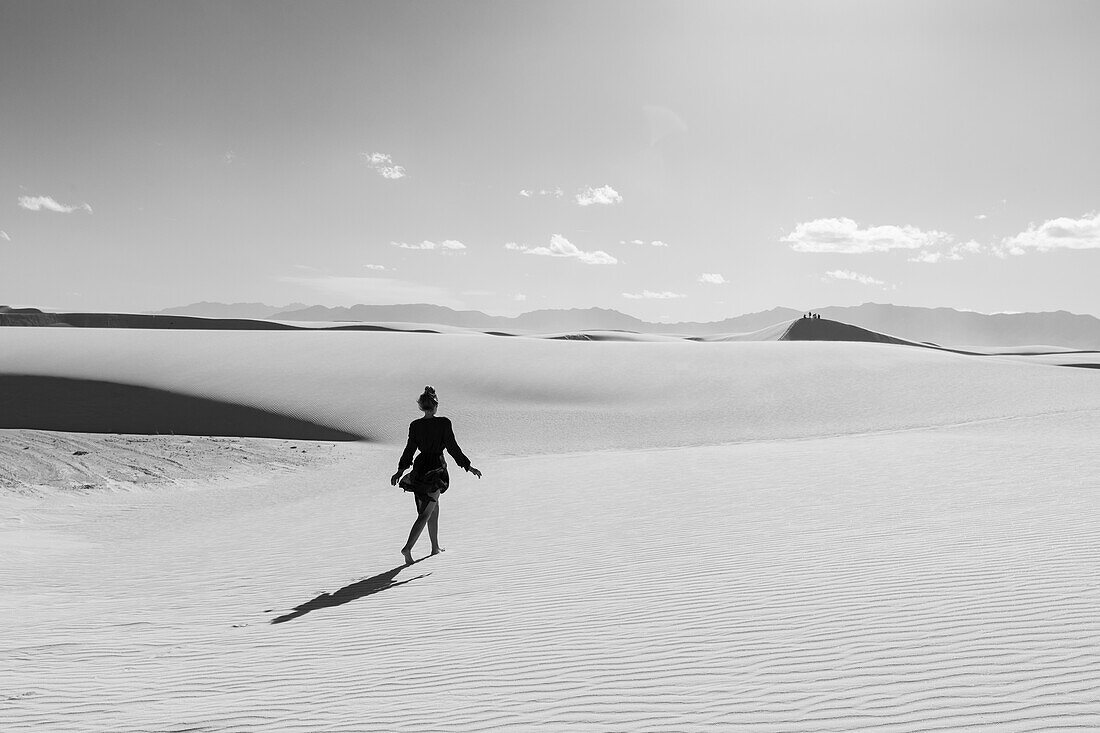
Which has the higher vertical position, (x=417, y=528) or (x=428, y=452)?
(x=428, y=452)

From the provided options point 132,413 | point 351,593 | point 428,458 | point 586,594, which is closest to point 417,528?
point 428,458

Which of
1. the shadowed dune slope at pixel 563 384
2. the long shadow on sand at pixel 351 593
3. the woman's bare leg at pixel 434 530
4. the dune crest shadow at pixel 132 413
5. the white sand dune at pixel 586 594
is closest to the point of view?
the white sand dune at pixel 586 594

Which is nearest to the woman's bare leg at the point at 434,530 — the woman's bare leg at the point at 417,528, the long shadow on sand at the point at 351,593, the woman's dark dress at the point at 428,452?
the woman's bare leg at the point at 417,528

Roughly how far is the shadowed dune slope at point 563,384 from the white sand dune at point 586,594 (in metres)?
5.03

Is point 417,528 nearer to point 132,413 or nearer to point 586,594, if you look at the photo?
point 586,594

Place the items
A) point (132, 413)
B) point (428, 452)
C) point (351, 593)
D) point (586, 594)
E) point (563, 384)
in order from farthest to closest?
point (563, 384)
point (132, 413)
point (428, 452)
point (351, 593)
point (586, 594)

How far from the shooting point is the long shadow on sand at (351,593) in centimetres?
584

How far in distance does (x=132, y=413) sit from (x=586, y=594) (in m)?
20.8

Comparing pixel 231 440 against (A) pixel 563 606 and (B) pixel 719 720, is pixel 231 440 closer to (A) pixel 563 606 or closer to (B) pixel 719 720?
(A) pixel 563 606

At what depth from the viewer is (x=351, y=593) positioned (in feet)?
21.0

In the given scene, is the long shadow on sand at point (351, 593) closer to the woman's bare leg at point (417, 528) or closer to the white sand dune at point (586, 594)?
the white sand dune at point (586, 594)

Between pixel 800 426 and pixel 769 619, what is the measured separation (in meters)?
19.0

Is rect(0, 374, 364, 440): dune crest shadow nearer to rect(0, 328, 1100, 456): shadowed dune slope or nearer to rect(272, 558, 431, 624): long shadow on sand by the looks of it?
rect(0, 328, 1100, 456): shadowed dune slope

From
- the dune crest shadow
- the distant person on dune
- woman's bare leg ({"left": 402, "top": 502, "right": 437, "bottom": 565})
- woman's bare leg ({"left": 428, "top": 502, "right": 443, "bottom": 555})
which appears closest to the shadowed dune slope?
the dune crest shadow
